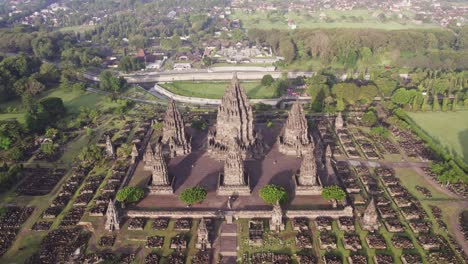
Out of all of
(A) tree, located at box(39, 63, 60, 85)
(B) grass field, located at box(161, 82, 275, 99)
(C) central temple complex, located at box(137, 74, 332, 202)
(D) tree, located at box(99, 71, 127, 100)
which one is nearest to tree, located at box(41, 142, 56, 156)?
(C) central temple complex, located at box(137, 74, 332, 202)

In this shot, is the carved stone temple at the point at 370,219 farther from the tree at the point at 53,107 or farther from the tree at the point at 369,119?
the tree at the point at 53,107

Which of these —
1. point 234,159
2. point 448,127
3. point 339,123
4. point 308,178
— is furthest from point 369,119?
point 234,159

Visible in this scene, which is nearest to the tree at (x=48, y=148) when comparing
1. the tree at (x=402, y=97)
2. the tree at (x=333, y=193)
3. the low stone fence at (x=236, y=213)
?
the low stone fence at (x=236, y=213)

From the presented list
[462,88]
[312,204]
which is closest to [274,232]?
[312,204]

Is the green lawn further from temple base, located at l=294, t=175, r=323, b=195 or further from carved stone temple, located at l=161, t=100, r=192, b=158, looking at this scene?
temple base, located at l=294, t=175, r=323, b=195

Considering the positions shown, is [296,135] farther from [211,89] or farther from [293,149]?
[211,89]
